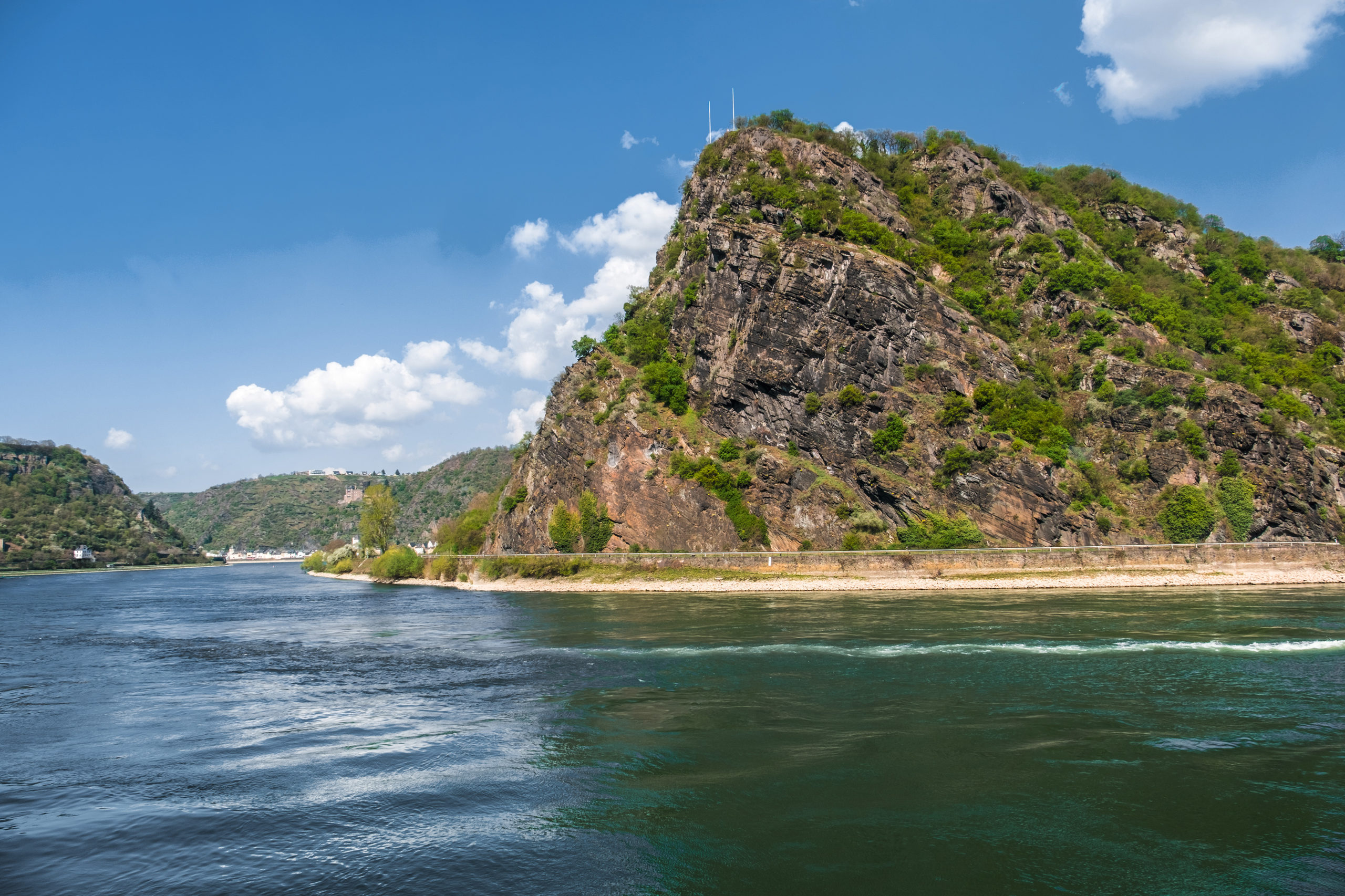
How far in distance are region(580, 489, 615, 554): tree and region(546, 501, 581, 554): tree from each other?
2.80 ft

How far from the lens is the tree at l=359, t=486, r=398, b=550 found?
390ft

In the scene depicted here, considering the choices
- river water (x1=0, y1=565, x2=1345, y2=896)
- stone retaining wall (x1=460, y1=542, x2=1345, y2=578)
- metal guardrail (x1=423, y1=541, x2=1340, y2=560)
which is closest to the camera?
river water (x1=0, y1=565, x2=1345, y2=896)

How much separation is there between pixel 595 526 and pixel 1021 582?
43709mm

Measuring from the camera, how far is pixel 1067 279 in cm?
8638

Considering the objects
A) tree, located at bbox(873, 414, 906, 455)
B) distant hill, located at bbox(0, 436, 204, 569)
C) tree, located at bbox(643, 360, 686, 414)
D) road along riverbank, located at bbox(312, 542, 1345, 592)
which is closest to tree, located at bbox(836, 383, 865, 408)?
tree, located at bbox(873, 414, 906, 455)

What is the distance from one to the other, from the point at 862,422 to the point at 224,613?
6398 centimetres

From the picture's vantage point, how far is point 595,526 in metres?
79.7

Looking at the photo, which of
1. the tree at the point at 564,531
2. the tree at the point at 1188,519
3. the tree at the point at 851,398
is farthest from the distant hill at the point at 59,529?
the tree at the point at 1188,519

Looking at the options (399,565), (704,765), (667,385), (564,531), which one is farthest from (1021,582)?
(399,565)

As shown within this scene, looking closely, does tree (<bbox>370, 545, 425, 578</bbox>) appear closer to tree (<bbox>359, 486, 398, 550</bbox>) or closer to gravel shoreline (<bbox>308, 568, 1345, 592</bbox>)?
tree (<bbox>359, 486, 398, 550</bbox>)

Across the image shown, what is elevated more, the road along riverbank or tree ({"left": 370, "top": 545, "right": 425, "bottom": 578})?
the road along riverbank

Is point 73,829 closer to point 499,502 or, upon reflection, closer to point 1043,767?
point 1043,767

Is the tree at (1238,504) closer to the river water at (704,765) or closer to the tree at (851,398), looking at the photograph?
the tree at (851,398)

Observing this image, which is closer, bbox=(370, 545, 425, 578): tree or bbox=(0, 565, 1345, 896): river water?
bbox=(0, 565, 1345, 896): river water
